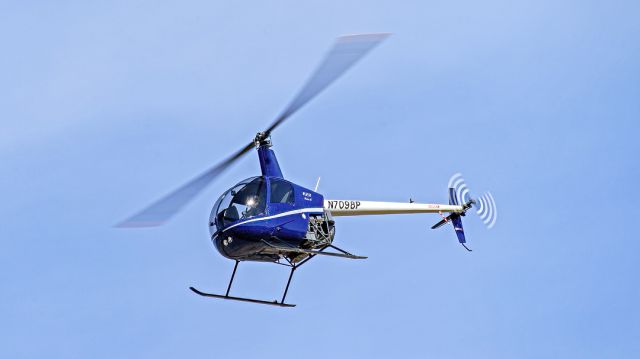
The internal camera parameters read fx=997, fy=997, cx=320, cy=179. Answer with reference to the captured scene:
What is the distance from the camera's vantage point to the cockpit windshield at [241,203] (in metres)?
22.2

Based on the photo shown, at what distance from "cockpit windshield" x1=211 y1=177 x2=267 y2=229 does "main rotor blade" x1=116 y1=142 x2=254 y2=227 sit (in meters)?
0.64

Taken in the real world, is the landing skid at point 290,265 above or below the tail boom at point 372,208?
below

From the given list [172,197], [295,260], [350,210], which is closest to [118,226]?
[172,197]

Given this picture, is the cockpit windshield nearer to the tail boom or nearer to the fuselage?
the fuselage

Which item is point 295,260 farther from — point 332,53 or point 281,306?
point 332,53

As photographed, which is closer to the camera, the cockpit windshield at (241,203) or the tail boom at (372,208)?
the cockpit windshield at (241,203)

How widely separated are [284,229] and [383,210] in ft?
12.8

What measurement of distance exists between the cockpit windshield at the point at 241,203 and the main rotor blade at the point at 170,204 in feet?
2.10

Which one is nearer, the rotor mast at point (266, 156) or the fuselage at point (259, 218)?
the fuselage at point (259, 218)

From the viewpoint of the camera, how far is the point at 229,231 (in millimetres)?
22016

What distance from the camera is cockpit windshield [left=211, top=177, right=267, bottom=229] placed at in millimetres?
22172

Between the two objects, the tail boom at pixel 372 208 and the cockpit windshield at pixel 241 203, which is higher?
the tail boom at pixel 372 208

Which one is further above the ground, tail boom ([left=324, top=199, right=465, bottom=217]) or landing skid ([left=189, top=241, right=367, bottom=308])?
tail boom ([left=324, top=199, right=465, bottom=217])

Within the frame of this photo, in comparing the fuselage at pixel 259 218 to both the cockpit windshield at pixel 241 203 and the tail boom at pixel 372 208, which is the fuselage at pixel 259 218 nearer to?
the cockpit windshield at pixel 241 203
